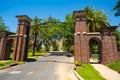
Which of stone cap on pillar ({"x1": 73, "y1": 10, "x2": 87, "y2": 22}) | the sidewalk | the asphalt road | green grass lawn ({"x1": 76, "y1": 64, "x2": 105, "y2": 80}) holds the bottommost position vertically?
the asphalt road

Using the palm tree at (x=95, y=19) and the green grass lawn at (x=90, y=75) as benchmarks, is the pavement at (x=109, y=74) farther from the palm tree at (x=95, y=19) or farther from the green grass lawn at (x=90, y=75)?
the palm tree at (x=95, y=19)

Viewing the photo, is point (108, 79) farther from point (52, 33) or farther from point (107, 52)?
point (52, 33)

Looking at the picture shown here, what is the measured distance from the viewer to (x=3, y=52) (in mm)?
26500

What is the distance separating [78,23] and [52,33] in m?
40.5

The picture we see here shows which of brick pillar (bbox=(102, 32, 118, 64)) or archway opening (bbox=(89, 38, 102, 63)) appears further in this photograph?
archway opening (bbox=(89, 38, 102, 63))

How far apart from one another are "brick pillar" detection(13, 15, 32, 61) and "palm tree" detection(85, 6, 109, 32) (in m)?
17.2

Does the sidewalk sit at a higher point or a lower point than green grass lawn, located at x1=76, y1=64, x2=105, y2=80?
lower

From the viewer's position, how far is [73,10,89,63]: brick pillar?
71.8 feet

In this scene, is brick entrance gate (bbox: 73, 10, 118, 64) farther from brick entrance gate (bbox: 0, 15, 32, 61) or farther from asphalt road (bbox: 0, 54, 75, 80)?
brick entrance gate (bbox: 0, 15, 32, 61)

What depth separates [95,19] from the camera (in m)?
36.5

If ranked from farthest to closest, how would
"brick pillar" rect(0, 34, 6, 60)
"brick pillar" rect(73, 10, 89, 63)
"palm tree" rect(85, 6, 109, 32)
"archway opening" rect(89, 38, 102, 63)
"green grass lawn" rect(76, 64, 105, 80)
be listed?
"palm tree" rect(85, 6, 109, 32), "brick pillar" rect(0, 34, 6, 60), "archway opening" rect(89, 38, 102, 63), "brick pillar" rect(73, 10, 89, 63), "green grass lawn" rect(76, 64, 105, 80)

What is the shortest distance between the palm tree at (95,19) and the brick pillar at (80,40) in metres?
12.8

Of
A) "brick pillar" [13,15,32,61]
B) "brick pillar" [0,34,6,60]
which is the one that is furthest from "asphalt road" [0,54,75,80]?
"brick pillar" [0,34,6,60]

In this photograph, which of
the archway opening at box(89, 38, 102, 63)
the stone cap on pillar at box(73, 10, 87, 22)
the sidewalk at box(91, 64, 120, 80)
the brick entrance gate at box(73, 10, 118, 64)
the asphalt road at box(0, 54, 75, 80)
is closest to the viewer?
the sidewalk at box(91, 64, 120, 80)
